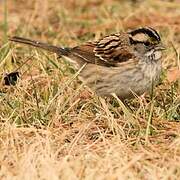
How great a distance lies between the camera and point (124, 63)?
19.5ft

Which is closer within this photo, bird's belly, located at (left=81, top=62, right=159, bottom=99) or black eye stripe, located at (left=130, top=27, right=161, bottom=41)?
bird's belly, located at (left=81, top=62, right=159, bottom=99)

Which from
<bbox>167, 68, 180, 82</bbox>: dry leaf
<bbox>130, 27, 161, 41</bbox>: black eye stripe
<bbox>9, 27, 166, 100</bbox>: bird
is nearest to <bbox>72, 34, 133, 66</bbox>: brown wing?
<bbox>9, 27, 166, 100</bbox>: bird

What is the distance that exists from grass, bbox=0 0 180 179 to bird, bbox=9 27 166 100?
0.12 m

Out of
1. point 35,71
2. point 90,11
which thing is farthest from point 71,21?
point 35,71

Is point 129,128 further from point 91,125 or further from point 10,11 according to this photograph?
point 10,11

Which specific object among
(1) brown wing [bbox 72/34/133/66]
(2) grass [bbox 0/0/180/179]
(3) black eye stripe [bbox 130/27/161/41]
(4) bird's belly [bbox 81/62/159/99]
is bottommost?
(2) grass [bbox 0/0/180/179]

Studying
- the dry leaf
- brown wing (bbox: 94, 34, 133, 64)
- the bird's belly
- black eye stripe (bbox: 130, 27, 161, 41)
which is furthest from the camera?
the dry leaf

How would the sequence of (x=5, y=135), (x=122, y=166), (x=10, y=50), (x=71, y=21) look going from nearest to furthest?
1. (x=122, y=166)
2. (x=5, y=135)
3. (x=10, y=50)
4. (x=71, y=21)

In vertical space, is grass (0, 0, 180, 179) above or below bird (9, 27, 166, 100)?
below

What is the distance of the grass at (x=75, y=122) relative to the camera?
15.0 ft

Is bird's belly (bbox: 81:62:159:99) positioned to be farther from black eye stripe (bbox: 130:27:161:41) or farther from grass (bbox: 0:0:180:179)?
black eye stripe (bbox: 130:27:161:41)

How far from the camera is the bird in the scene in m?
5.78

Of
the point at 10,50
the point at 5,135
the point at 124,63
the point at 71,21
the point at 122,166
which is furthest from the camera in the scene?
the point at 71,21

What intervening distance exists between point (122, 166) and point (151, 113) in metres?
0.80
